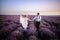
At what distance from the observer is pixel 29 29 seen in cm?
190

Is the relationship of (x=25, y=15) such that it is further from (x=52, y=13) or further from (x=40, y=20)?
(x=52, y=13)

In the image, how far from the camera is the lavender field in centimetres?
185

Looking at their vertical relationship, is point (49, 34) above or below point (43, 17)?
below

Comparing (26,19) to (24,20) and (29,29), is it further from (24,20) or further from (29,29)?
→ (29,29)

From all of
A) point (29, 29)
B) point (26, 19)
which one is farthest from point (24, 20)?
point (29, 29)

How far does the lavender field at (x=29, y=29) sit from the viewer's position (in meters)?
1.85

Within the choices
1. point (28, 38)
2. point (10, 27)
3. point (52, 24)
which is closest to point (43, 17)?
point (52, 24)

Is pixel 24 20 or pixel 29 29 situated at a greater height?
pixel 24 20

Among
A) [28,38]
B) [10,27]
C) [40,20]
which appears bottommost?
[28,38]

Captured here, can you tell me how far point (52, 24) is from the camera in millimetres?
1924

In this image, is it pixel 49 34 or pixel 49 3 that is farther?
pixel 49 3

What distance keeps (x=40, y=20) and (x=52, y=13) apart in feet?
0.86

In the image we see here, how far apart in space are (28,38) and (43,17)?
474mm

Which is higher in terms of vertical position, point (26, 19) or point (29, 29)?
point (26, 19)
